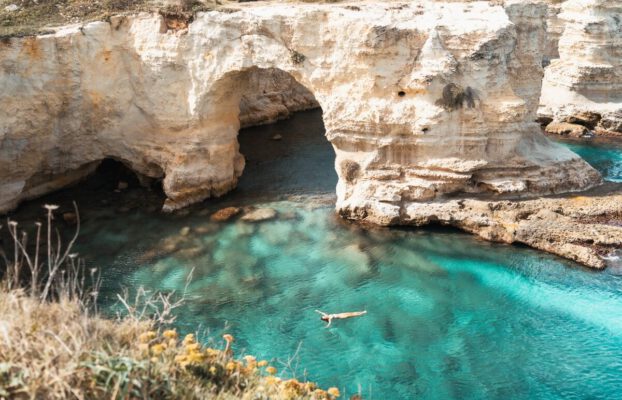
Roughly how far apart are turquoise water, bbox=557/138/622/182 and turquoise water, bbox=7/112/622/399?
6721mm

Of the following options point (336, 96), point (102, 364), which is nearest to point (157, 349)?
point (102, 364)

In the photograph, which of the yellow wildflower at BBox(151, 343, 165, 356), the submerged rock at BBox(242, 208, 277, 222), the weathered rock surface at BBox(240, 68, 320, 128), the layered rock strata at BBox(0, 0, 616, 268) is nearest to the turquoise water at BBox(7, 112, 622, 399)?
the submerged rock at BBox(242, 208, 277, 222)

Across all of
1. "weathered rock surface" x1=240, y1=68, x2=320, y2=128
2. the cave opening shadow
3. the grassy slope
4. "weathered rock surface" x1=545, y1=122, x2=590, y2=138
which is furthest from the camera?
"weathered rock surface" x1=240, y1=68, x2=320, y2=128

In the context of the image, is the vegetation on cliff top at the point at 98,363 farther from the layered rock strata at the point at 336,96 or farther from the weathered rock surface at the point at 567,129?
the weathered rock surface at the point at 567,129

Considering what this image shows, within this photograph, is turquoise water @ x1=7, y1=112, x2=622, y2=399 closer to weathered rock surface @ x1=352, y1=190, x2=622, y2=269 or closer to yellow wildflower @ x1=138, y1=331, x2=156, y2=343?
weathered rock surface @ x1=352, y1=190, x2=622, y2=269

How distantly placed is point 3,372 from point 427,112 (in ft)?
38.6

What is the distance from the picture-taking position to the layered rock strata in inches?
579

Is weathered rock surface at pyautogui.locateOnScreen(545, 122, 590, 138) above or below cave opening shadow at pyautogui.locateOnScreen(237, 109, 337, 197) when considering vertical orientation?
below

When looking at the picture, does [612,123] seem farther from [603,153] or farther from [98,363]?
[98,363]

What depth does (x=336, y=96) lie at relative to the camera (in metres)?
15.4

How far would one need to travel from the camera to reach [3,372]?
15.9 ft

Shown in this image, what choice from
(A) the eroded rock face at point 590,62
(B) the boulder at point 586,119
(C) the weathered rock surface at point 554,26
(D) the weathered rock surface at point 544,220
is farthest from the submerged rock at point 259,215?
(C) the weathered rock surface at point 554,26

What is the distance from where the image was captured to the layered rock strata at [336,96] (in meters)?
14.7

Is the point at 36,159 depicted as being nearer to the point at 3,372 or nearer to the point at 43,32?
the point at 43,32
